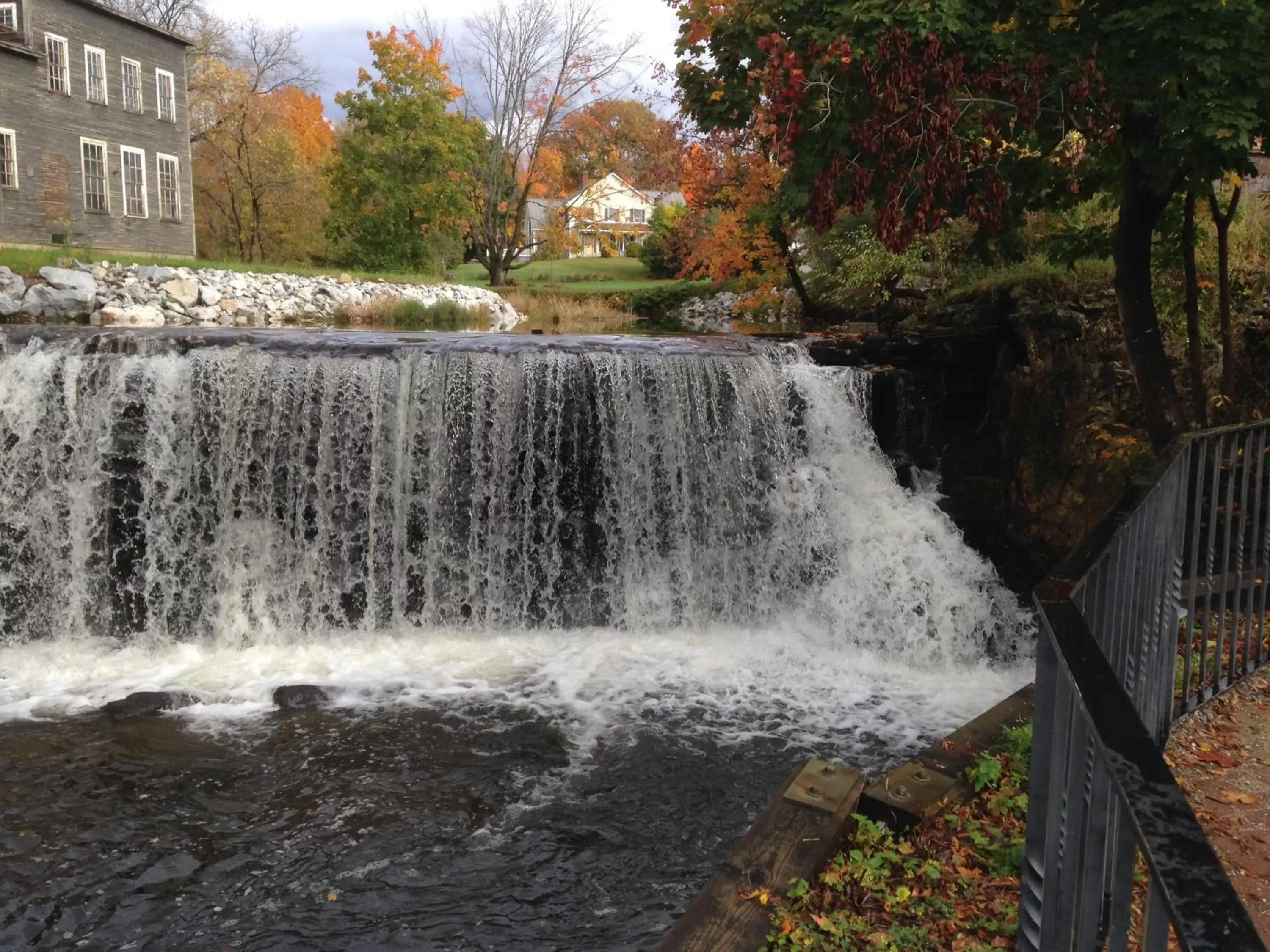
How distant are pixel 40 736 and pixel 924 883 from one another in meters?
5.66

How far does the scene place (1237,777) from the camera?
410cm

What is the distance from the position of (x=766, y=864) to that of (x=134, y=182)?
26106 millimetres

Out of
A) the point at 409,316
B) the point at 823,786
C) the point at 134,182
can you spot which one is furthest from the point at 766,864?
Result: the point at 134,182

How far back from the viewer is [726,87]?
6.24 meters

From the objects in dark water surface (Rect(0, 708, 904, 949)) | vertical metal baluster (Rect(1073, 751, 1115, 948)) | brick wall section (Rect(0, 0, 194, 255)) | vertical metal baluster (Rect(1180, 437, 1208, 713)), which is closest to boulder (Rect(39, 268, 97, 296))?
brick wall section (Rect(0, 0, 194, 255))

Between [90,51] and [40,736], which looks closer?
[40,736]

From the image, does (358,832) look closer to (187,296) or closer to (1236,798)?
(1236,798)

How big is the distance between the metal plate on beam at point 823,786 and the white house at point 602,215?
38049 mm

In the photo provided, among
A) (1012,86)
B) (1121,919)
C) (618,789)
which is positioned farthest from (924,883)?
(1012,86)

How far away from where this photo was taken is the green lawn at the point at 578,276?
1385 inches

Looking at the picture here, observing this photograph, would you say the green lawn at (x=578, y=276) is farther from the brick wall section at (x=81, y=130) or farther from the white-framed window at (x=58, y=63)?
the white-framed window at (x=58, y=63)

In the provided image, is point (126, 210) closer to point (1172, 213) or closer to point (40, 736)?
point (40, 736)

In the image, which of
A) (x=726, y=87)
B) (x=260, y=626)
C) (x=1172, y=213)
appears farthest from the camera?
(x=260, y=626)

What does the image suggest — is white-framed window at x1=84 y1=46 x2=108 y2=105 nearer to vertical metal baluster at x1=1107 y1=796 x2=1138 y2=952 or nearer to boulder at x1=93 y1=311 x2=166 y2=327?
boulder at x1=93 y1=311 x2=166 y2=327
